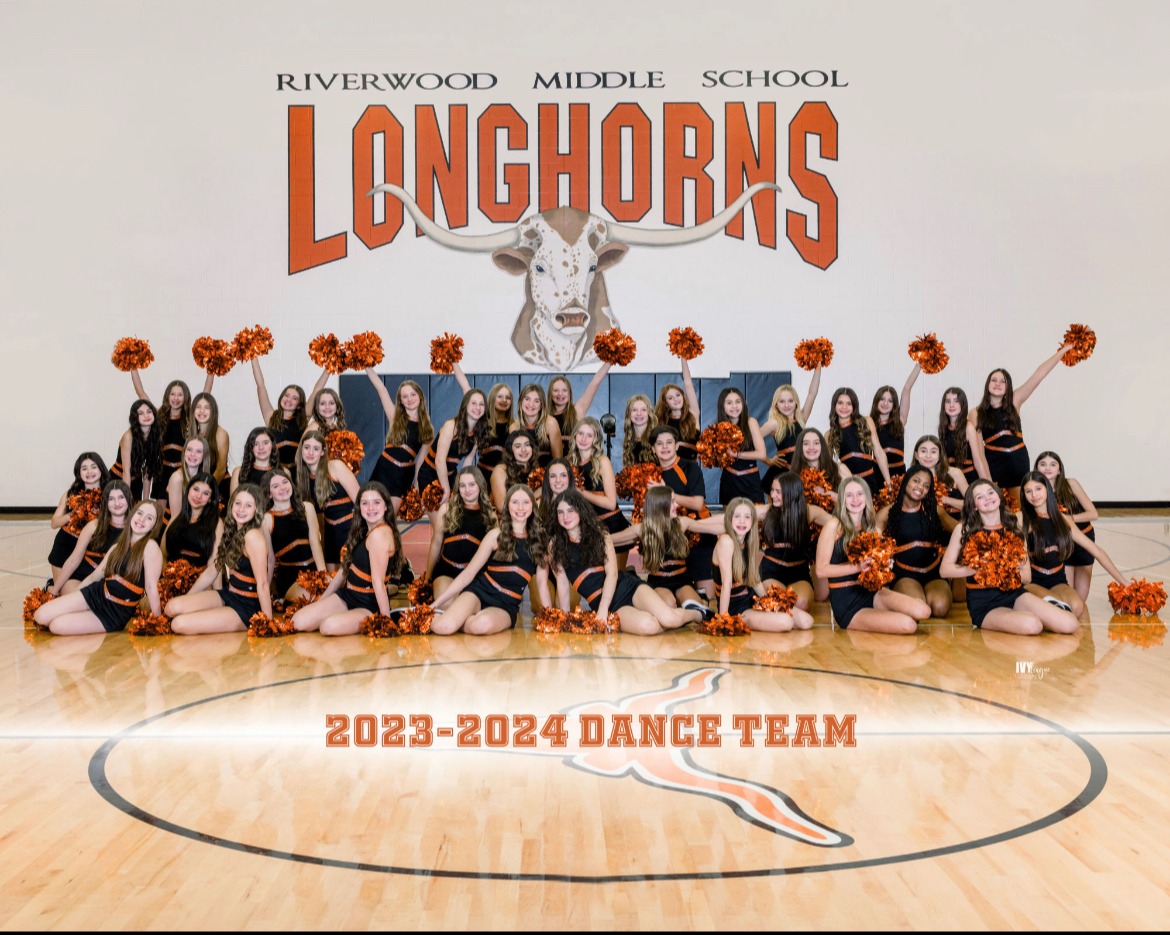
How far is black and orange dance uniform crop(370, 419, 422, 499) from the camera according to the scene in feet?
24.7

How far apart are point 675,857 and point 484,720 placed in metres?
1.38

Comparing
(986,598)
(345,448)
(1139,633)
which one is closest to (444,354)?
(345,448)

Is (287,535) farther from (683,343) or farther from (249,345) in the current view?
(683,343)

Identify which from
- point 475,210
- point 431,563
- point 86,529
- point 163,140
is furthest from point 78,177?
point 431,563

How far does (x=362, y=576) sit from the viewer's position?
19.5 feet

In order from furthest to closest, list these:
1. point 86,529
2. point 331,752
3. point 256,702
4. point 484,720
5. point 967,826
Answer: point 86,529 < point 256,702 < point 484,720 < point 331,752 < point 967,826

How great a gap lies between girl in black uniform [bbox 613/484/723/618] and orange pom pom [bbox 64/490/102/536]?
296 centimetres

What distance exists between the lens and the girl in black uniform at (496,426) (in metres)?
Answer: 7.18

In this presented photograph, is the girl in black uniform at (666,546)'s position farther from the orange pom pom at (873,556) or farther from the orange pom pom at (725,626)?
the orange pom pom at (873,556)

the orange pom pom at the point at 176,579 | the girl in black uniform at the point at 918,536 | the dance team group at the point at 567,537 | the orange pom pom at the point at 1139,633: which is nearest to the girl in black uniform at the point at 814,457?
the dance team group at the point at 567,537

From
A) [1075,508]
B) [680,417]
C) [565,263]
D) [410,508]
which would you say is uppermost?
[565,263]

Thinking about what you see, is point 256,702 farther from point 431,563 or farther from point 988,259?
point 988,259

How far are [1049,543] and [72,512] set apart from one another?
5.19 m

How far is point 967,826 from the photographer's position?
3.03 metres
